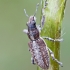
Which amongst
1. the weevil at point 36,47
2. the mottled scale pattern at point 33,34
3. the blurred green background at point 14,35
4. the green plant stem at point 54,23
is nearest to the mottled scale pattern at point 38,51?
the weevil at point 36,47

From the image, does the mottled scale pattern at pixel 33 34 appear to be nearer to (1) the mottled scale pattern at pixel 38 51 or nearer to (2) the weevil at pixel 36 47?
(2) the weevil at pixel 36 47

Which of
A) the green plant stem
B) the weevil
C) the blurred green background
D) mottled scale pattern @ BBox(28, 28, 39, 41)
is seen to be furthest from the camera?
the blurred green background

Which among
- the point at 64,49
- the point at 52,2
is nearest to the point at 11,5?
the point at 64,49

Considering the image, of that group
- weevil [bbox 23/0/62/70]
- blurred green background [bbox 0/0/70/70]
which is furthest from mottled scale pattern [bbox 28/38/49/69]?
blurred green background [bbox 0/0/70/70]

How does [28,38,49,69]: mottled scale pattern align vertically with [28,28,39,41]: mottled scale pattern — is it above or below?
below

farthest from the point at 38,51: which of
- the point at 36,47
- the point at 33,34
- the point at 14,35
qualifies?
the point at 14,35

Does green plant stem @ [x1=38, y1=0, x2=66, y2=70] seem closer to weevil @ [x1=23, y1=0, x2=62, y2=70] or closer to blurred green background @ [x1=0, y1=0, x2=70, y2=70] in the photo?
weevil @ [x1=23, y1=0, x2=62, y2=70]

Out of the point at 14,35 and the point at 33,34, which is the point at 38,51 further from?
the point at 14,35
